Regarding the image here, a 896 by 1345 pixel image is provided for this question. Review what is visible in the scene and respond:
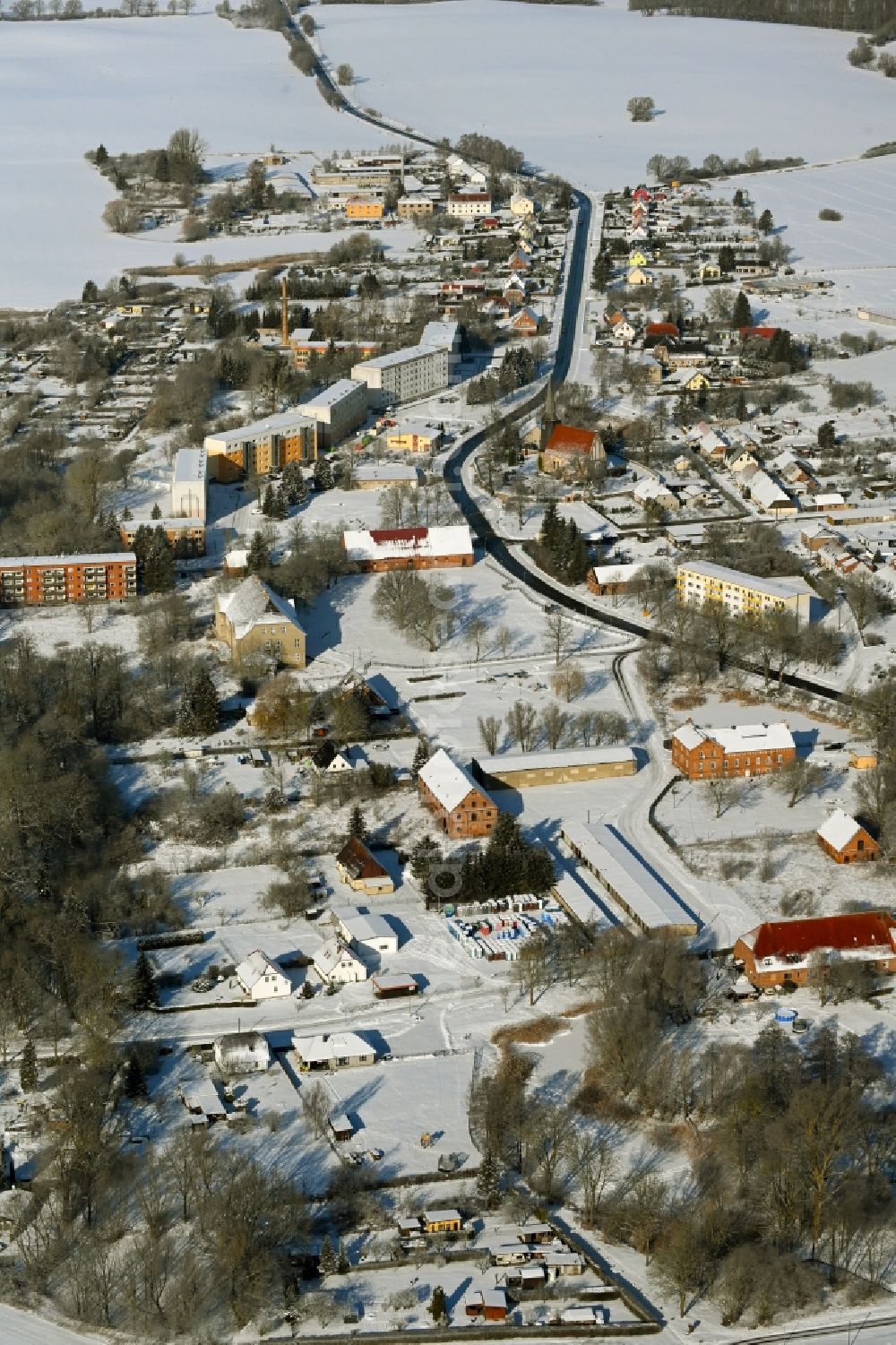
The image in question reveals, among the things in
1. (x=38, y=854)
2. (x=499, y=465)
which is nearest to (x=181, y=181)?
(x=499, y=465)

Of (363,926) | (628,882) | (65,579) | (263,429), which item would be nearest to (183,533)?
(65,579)

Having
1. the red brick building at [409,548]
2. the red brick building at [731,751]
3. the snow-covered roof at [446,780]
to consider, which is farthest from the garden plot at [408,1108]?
the red brick building at [409,548]

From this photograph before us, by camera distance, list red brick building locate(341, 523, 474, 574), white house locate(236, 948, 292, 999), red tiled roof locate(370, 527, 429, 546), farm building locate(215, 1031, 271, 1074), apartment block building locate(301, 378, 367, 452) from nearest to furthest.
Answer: farm building locate(215, 1031, 271, 1074) < white house locate(236, 948, 292, 999) < red brick building locate(341, 523, 474, 574) < red tiled roof locate(370, 527, 429, 546) < apartment block building locate(301, 378, 367, 452)

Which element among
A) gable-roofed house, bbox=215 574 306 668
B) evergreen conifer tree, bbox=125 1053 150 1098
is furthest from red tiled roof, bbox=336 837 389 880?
gable-roofed house, bbox=215 574 306 668

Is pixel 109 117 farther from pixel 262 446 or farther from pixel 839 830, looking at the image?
pixel 839 830

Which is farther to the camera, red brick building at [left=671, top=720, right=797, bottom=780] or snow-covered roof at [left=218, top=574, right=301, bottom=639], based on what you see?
snow-covered roof at [left=218, top=574, right=301, bottom=639]

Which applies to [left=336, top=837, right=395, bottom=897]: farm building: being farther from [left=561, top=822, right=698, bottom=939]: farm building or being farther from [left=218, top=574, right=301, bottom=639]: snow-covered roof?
[left=218, top=574, right=301, bottom=639]: snow-covered roof

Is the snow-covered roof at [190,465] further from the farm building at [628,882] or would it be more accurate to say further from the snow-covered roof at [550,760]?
the farm building at [628,882]
